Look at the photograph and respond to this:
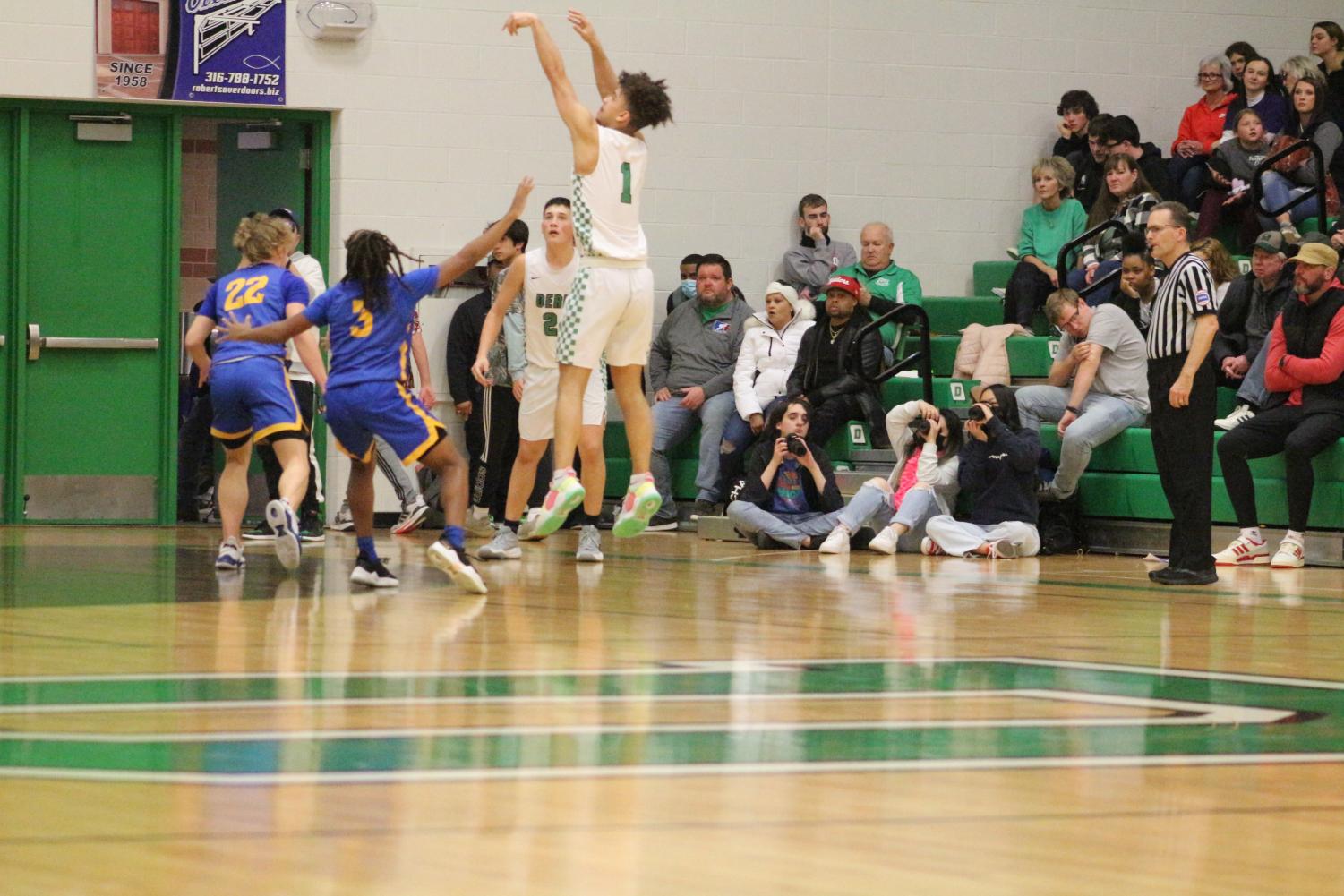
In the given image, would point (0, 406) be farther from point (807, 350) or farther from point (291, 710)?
point (291, 710)

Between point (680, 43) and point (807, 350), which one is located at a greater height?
point (680, 43)

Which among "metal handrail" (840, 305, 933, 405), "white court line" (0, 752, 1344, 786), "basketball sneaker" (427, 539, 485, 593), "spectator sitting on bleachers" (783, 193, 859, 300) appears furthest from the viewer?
"spectator sitting on bleachers" (783, 193, 859, 300)

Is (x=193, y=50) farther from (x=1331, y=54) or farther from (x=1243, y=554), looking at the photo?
(x=1331, y=54)

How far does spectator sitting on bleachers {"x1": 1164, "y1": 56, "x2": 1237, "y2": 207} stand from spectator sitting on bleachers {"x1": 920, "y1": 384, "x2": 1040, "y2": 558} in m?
3.39

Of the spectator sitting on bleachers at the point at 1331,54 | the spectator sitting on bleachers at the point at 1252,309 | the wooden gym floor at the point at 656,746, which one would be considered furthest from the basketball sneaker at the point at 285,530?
the spectator sitting on bleachers at the point at 1331,54

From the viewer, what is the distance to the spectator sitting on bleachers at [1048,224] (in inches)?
495

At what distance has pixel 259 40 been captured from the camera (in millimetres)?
12281

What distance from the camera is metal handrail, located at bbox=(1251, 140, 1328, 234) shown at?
1180cm

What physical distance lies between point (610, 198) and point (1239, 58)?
757 cm

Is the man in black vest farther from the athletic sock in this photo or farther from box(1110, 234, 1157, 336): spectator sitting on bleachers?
the athletic sock

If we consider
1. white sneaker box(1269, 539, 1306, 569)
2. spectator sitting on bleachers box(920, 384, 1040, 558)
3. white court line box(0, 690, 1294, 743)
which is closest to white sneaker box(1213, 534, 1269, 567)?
white sneaker box(1269, 539, 1306, 569)

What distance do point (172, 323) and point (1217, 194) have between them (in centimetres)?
702

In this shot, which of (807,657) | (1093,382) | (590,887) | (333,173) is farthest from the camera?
(333,173)

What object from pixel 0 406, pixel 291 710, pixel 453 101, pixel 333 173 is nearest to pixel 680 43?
pixel 453 101
